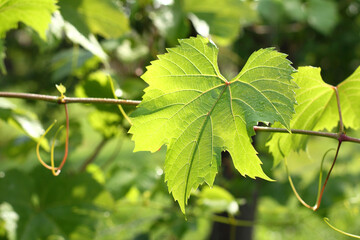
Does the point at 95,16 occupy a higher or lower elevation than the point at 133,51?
higher

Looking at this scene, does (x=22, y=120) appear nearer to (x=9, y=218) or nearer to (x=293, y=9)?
(x=9, y=218)

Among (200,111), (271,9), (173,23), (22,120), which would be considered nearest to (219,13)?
(173,23)

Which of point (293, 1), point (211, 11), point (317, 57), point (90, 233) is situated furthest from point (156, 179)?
point (317, 57)

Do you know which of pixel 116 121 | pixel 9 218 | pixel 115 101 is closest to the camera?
pixel 115 101

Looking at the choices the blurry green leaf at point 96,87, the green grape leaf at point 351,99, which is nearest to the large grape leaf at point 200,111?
the green grape leaf at point 351,99

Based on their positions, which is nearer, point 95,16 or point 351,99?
point 351,99

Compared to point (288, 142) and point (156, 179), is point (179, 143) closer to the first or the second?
point (288, 142)

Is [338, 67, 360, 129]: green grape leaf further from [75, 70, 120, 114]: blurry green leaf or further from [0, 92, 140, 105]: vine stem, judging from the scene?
[75, 70, 120, 114]: blurry green leaf

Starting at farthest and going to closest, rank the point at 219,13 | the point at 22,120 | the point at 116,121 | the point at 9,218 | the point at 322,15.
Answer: the point at 322,15, the point at 219,13, the point at 116,121, the point at 9,218, the point at 22,120
